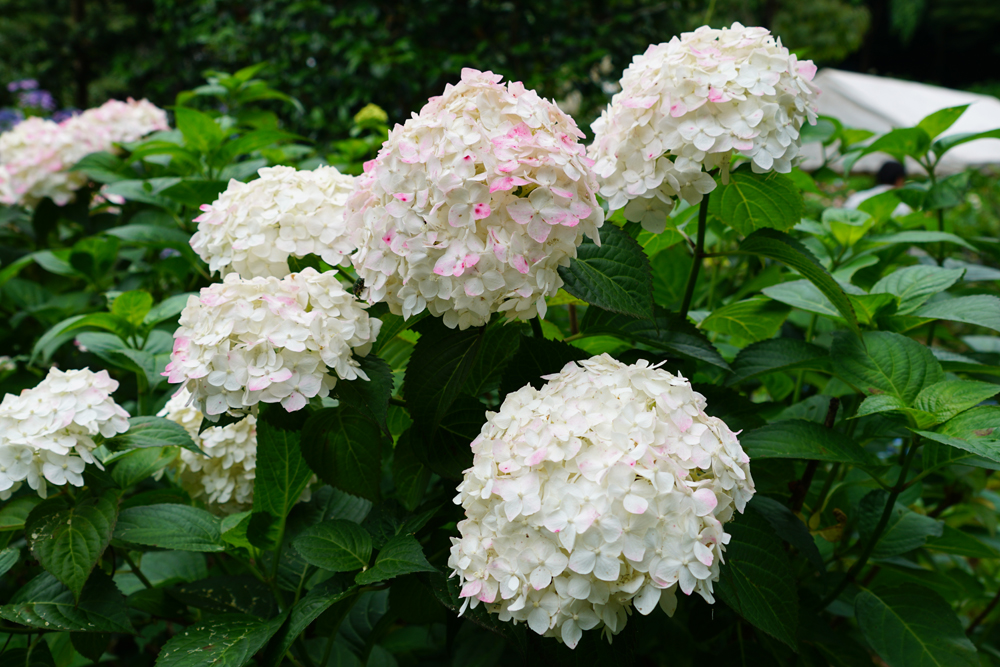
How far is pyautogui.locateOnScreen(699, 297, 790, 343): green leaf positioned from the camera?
1.18 m

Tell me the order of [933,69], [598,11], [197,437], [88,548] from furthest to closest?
[933,69], [598,11], [197,437], [88,548]

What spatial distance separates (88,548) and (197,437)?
0.85 feet

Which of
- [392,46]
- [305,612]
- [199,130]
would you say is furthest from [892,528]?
[392,46]

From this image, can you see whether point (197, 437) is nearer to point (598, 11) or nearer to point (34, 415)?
point (34, 415)

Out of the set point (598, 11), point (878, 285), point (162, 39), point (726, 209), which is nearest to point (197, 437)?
point (726, 209)

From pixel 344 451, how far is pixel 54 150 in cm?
181

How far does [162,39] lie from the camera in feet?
25.6

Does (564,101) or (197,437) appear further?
(564,101)

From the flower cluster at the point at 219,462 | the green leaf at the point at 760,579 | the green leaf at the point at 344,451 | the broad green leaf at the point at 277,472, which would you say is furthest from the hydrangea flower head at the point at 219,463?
the green leaf at the point at 760,579

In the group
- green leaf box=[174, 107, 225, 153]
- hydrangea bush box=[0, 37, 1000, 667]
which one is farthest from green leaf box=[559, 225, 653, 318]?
green leaf box=[174, 107, 225, 153]

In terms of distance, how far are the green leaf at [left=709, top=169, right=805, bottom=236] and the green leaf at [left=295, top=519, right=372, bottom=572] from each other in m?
0.70

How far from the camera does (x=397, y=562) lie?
2.66ft

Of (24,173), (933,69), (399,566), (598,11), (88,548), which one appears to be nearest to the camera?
(399,566)

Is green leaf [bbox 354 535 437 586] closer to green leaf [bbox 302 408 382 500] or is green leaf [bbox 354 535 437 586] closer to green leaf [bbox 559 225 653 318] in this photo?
green leaf [bbox 302 408 382 500]
